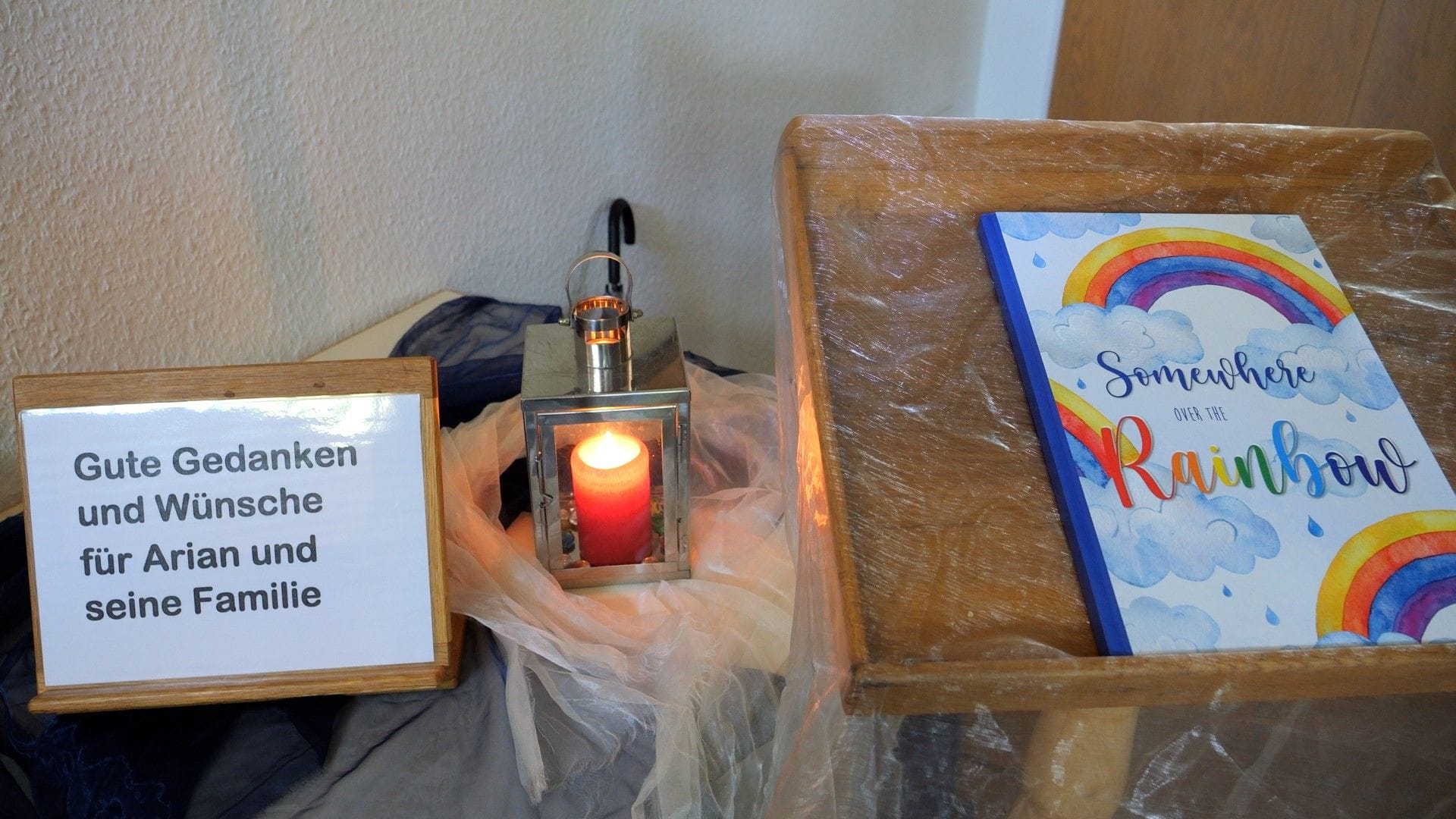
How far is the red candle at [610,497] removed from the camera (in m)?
0.73

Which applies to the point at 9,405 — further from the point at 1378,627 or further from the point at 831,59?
the point at 831,59

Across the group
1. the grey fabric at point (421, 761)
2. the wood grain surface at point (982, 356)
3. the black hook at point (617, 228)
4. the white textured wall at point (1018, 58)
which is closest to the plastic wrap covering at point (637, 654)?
the grey fabric at point (421, 761)

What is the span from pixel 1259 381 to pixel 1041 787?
274mm

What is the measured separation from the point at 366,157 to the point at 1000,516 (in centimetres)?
79

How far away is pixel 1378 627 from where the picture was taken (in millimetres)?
505

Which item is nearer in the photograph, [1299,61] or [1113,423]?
[1113,423]

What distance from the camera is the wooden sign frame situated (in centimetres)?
59

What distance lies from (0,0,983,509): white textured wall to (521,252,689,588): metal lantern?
5.2 inches

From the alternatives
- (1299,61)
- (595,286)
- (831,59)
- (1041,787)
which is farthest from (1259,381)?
(831,59)

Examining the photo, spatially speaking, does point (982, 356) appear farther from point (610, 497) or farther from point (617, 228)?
point (617, 228)

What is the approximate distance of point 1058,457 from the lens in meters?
0.55

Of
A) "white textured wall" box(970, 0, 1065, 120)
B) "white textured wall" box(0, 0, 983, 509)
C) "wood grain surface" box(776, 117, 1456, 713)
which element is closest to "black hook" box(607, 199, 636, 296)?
"white textured wall" box(0, 0, 983, 509)

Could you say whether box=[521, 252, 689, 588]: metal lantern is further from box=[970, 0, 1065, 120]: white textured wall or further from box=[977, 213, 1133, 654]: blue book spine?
box=[970, 0, 1065, 120]: white textured wall

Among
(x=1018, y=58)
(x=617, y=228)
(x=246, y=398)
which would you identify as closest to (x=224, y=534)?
(x=246, y=398)
